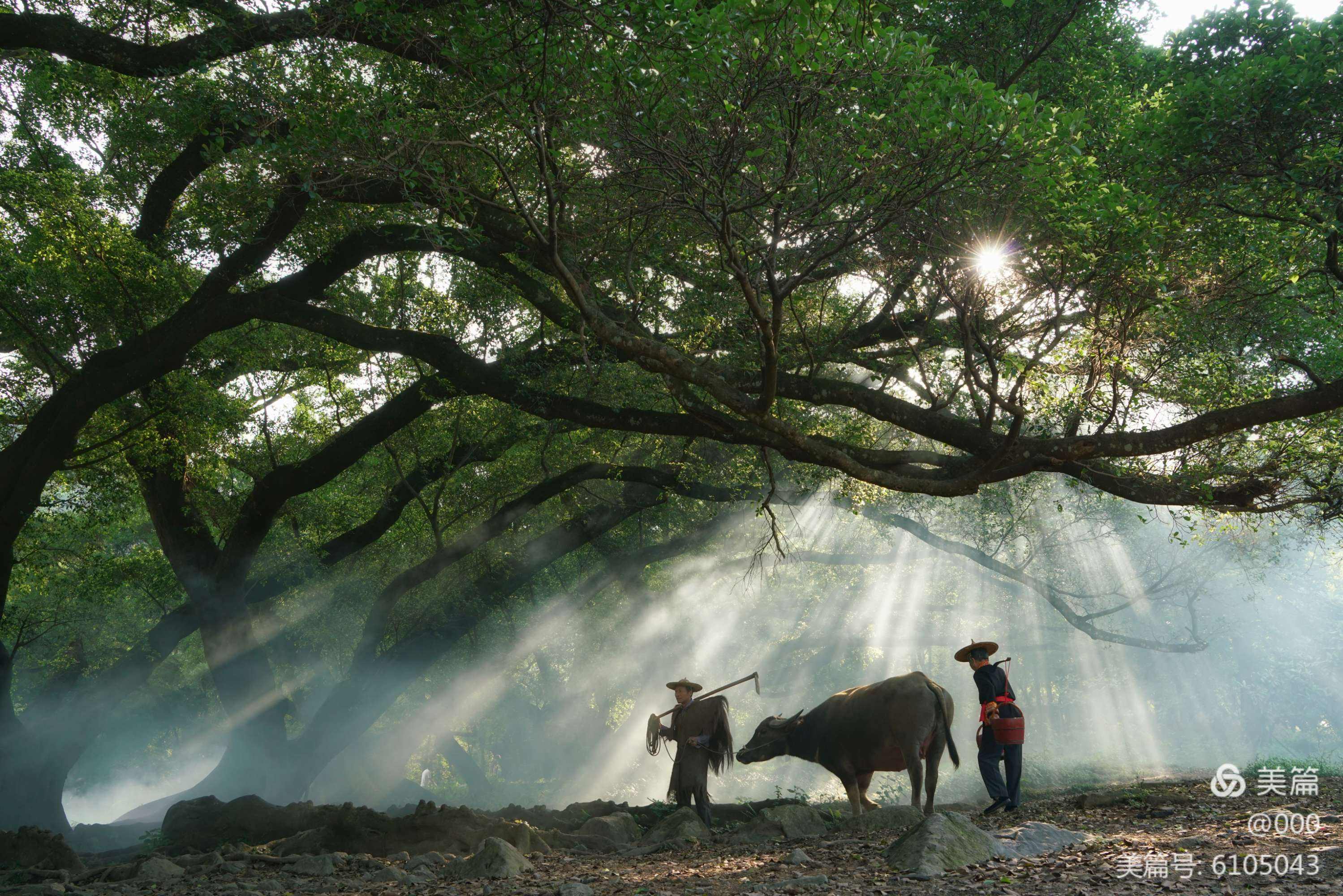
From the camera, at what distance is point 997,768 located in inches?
318

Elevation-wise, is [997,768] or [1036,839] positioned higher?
[997,768]

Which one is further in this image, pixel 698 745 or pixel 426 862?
pixel 698 745

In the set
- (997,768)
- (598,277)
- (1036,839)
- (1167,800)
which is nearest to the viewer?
(1036,839)

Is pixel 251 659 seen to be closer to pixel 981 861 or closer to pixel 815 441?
pixel 815 441

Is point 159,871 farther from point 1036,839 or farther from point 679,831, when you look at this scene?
point 1036,839

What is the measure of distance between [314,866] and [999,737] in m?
5.99

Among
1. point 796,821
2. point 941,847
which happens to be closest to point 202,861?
point 796,821

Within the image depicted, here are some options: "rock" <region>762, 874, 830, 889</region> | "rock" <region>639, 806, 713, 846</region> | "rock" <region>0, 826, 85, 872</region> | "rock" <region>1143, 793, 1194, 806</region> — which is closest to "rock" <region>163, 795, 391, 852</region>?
"rock" <region>0, 826, 85, 872</region>

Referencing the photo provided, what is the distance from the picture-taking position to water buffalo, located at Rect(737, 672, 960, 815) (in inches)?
357

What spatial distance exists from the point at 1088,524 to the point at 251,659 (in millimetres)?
26334

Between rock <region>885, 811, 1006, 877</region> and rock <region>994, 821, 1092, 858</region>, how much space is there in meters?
0.11

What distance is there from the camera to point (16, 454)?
32.4ft
